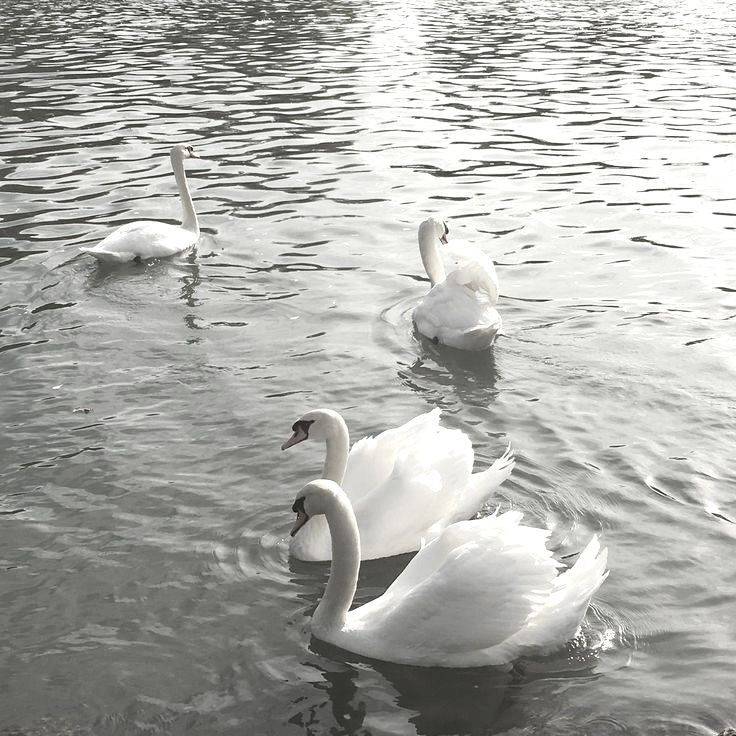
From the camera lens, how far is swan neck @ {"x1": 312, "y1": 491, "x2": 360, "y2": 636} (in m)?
6.97

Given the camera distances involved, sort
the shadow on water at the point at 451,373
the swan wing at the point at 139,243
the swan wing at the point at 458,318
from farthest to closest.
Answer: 1. the swan wing at the point at 139,243
2. the swan wing at the point at 458,318
3. the shadow on water at the point at 451,373

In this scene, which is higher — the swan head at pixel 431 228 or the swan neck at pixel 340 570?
the swan neck at pixel 340 570

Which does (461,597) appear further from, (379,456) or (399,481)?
(379,456)

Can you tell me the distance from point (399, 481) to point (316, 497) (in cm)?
107

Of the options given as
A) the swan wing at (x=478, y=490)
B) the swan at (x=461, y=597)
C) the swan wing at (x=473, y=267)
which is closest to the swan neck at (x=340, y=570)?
the swan at (x=461, y=597)

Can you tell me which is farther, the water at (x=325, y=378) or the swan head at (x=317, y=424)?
the swan head at (x=317, y=424)

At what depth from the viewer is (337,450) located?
8.13 m

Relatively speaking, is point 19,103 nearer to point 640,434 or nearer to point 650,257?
point 650,257

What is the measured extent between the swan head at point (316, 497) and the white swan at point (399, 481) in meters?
0.81

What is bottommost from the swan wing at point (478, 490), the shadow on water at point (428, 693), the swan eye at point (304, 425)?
the swan wing at point (478, 490)

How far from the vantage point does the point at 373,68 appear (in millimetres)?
28156

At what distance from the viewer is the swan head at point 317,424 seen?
8.04 m

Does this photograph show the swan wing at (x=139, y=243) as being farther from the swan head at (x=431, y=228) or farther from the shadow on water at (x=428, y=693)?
the shadow on water at (x=428, y=693)

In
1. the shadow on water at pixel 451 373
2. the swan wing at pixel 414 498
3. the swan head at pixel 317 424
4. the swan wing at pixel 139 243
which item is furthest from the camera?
the swan wing at pixel 139 243
